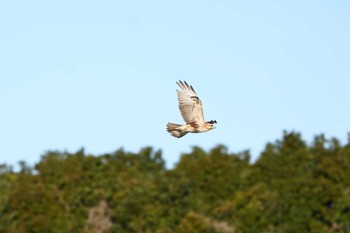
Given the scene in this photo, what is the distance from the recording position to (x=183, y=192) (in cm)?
6075

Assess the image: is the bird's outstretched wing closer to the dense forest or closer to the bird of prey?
the bird of prey

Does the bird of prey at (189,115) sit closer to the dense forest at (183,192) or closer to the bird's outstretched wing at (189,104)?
the bird's outstretched wing at (189,104)

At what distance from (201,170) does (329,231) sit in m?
5.27

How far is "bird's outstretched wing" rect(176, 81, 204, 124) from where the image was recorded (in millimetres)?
68188

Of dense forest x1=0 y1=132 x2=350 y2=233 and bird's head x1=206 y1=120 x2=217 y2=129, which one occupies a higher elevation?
bird's head x1=206 y1=120 x2=217 y2=129

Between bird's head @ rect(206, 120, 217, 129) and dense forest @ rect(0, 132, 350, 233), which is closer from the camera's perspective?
dense forest @ rect(0, 132, 350, 233)

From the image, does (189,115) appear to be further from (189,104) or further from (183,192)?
(183,192)

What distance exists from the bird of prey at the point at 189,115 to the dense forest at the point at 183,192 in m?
5.16

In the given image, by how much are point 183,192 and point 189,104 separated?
8.60m

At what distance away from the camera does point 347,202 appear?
60.8 metres

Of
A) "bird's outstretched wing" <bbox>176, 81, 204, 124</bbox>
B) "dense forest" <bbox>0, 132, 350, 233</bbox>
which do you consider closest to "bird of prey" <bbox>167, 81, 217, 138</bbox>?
"bird's outstretched wing" <bbox>176, 81, 204, 124</bbox>

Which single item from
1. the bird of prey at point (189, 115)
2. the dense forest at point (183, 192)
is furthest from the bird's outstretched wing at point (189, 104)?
the dense forest at point (183, 192)

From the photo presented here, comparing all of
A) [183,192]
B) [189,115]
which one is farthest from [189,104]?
[183,192]

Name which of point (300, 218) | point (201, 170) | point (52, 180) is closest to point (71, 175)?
point (52, 180)
